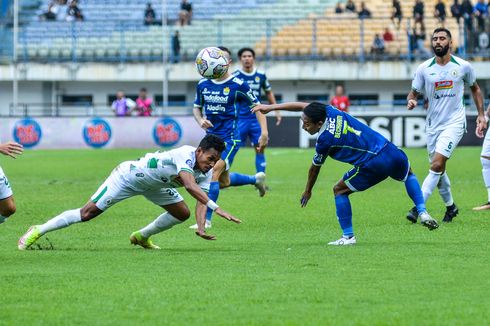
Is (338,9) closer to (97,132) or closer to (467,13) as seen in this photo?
(467,13)

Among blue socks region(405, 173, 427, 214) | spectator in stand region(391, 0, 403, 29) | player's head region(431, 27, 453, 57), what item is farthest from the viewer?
spectator in stand region(391, 0, 403, 29)

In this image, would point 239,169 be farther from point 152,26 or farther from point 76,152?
point 152,26

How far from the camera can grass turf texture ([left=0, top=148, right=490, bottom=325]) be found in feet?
24.9

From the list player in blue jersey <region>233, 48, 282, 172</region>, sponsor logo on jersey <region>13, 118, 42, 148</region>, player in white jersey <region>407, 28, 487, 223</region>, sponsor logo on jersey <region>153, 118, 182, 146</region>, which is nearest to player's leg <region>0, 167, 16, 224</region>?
player in white jersey <region>407, 28, 487, 223</region>

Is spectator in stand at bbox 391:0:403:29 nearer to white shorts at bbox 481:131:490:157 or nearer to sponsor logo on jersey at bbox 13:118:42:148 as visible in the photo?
sponsor logo on jersey at bbox 13:118:42:148

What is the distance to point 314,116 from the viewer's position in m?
11.1

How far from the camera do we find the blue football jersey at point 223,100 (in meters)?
14.7

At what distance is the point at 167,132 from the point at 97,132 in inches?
106

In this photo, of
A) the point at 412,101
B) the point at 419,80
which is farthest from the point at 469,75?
the point at 412,101

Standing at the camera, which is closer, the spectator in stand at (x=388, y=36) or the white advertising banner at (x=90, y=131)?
the white advertising banner at (x=90, y=131)

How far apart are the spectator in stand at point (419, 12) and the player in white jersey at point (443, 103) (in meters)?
33.8

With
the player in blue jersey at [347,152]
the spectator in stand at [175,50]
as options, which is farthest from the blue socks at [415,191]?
the spectator in stand at [175,50]

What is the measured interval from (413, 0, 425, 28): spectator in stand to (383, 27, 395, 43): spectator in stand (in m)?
1.44

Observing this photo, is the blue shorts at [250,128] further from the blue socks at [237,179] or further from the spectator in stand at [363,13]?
the spectator in stand at [363,13]
